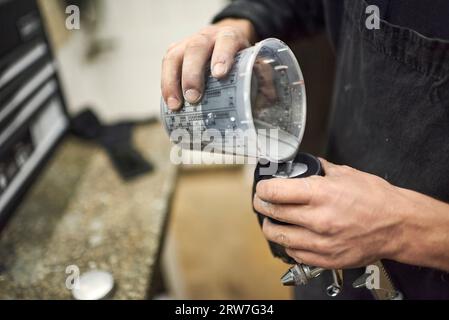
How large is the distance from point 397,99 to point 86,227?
69 centimetres

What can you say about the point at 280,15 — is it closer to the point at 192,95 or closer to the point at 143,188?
the point at 192,95

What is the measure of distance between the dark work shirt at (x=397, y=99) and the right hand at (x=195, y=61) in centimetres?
19

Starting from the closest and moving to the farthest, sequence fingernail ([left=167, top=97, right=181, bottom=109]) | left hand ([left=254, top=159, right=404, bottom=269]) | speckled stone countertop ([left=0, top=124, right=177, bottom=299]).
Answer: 1. left hand ([left=254, top=159, right=404, bottom=269])
2. fingernail ([left=167, top=97, right=181, bottom=109])
3. speckled stone countertop ([left=0, top=124, right=177, bottom=299])

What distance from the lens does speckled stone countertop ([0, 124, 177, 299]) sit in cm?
76

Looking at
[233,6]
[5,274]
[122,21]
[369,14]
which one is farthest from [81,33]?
[369,14]

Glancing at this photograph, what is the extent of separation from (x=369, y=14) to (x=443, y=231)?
1.06ft

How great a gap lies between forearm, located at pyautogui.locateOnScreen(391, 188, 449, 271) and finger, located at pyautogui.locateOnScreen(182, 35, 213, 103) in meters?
0.30

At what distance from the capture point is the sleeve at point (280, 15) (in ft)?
2.58

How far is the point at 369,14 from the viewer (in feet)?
1.88

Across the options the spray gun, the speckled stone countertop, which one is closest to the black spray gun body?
the spray gun

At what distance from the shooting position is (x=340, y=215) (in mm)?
465

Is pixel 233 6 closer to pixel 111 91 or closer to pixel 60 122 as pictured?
pixel 60 122

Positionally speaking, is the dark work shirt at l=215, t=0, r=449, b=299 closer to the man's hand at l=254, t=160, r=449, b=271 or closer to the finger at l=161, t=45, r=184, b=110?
the man's hand at l=254, t=160, r=449, b=271

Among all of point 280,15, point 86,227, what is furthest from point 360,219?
point 86,227
